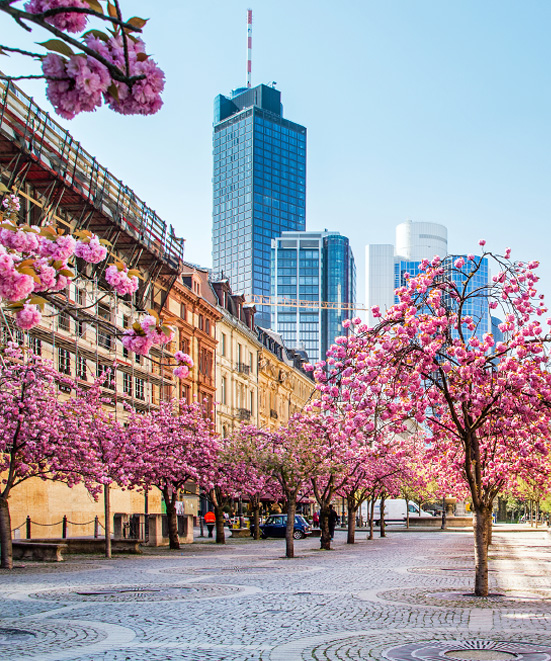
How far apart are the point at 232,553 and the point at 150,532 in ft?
19.2

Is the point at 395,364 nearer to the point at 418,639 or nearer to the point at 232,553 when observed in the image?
the point at 418,639

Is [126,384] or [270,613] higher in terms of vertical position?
[126,384]

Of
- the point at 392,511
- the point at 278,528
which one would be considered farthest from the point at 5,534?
the point at 392,511

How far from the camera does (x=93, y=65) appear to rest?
4844mm

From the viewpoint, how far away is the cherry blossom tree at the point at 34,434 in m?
24.9

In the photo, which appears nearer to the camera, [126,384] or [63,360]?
[63,360]

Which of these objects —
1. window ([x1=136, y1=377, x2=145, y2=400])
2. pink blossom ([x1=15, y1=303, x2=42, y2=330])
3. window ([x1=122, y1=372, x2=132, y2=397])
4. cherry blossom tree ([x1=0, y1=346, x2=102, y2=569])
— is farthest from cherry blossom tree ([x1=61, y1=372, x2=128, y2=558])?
pink blossom ([x1=15, y1=303, x2=42, y2=330])

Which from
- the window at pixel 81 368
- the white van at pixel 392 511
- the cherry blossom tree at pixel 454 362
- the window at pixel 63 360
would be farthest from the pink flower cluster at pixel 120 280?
the white van at pixel 392 511

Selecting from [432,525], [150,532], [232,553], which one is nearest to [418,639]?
[232,553]

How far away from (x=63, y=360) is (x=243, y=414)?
115 ft

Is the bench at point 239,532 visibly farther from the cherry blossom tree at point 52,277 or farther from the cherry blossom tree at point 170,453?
the cherry blossom tree at point 52,277

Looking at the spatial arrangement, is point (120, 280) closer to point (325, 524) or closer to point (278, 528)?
point (325, 524)

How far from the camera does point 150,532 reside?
39.0 meters

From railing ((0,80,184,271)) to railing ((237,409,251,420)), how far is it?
22.7m
